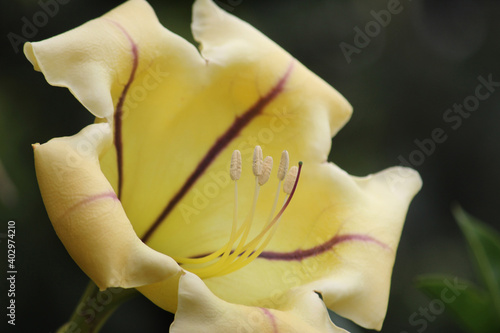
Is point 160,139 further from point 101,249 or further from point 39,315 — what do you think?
point 39,315

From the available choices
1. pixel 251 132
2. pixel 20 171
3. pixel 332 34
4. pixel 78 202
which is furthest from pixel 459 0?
pixel 78 202

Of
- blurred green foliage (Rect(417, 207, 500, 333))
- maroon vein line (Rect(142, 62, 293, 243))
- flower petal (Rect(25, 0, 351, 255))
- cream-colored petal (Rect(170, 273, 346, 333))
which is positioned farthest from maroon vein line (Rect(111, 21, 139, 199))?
blurred green foliage (Rect(417, 207, 500, 333))

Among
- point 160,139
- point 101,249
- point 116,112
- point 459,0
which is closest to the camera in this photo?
point 101,249

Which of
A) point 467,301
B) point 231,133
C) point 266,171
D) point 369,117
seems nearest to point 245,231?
point 266,171

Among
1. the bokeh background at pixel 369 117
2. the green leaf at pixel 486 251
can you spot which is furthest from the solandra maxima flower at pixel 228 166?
the bokeh background at pixel 369 117

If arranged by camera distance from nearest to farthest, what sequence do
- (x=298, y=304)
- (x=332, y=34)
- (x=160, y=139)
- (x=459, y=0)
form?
(x=298, y=304), (x=160, y=139), (x=332, y=34), (x=459, y=0)

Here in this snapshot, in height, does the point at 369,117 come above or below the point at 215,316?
below

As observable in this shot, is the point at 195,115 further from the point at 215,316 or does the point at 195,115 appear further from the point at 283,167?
the point at 215,316
